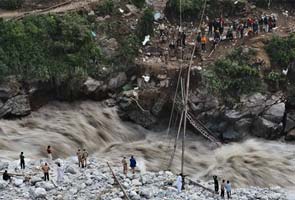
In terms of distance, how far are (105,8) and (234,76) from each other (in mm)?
9285

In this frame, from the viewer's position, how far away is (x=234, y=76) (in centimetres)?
3391

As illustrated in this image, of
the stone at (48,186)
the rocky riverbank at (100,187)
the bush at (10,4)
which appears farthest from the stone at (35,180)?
the bush at (10,4)

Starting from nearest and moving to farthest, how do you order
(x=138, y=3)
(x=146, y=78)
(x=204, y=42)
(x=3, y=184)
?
(x=3, y=184)
(x=146, y=78)
(x=204, y=42)
(x=138, y=3)

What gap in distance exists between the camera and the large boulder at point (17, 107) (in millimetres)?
31016

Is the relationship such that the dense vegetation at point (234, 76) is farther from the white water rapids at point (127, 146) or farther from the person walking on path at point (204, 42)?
the white water rapids at point (127, 146)

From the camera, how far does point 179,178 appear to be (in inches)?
998

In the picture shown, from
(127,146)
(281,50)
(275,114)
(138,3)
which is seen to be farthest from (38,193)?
(138,3)

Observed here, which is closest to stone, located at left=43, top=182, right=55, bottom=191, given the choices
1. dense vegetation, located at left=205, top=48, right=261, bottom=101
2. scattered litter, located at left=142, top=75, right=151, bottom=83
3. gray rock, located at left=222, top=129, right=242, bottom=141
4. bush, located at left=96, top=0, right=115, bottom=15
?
gray rock, located at left=222, top=129, right=242, bottom=141

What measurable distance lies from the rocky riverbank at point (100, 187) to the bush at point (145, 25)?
11.4m

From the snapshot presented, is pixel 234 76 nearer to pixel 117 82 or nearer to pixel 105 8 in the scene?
pixel 117 82

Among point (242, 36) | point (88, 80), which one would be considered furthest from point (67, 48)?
point (242, 36)

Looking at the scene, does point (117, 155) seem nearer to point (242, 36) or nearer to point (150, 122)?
point (150, 122)

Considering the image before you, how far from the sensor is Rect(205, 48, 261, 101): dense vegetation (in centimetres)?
3319

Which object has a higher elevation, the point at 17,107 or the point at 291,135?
the point at 17,107
